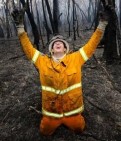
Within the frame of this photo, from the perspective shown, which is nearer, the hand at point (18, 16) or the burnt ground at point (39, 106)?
the hand at point (18, 16)

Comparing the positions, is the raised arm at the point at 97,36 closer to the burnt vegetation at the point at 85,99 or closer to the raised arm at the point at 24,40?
the burnt vegetation at the point at 85,99

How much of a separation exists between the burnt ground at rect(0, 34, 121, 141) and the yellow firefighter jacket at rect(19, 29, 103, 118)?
40 centimetres

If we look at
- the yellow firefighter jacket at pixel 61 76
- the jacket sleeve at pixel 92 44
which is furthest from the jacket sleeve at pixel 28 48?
the jacket sleeve at pixel 92 44

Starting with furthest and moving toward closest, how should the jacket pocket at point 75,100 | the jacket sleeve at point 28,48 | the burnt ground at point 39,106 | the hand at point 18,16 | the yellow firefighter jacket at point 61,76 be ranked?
the burnt ground at point 39,106, the jacket pocket at point 75,100, the yellow firefighter jacket at point 61,76, the jacket sleeve at point 28,48, the hand at point 18,16

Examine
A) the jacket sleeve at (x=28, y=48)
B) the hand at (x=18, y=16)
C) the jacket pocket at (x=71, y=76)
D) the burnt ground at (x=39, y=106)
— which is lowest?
the burnt ground at (x=39, y=106)

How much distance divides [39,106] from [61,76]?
1.85 m

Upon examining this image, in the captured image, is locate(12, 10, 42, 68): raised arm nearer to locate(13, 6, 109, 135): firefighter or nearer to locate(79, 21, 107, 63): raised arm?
locate(13, 6, 109, 135): firefighter

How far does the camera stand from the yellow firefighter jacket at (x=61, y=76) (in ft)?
16.3

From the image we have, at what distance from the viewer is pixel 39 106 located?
6.62m

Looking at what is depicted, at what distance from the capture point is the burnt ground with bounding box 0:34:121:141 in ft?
18.5

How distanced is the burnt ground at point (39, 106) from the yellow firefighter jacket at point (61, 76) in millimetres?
399

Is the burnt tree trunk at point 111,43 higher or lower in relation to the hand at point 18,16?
lower

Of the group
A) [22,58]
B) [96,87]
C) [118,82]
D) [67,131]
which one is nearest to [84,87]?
[96,87]

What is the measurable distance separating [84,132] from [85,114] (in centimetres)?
69
